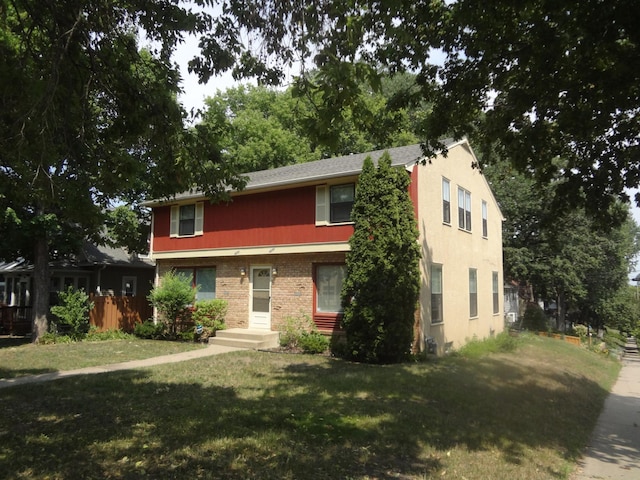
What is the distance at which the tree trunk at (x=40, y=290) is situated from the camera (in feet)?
55.1

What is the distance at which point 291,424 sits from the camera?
677cm

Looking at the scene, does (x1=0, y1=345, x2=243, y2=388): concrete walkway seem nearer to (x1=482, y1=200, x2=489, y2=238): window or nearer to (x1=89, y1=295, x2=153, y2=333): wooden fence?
(x1=89, y1=295, x2=153, y2=333): wooden fence

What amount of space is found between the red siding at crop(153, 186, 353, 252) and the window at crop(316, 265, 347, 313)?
0.98 metres

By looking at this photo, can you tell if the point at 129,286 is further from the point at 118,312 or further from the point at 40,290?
the point at 40,290

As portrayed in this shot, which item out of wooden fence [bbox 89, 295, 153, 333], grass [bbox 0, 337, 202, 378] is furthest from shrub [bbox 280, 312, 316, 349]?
wooden fence [bbox 89, 295, 153, 333]

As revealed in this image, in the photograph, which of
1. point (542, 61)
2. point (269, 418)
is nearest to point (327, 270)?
point (269, 418)

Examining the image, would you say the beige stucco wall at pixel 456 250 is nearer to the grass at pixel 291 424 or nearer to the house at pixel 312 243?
the house at pixel 312 243

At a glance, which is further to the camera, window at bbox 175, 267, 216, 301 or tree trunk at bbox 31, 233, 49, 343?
window at bbox 175, 267, 216, 301

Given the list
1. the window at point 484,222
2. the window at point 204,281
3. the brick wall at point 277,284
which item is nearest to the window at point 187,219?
the brick wall at point 277,284

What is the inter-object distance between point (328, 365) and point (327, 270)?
3788mm

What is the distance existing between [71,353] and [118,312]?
5.75 metres

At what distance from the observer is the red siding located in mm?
15062

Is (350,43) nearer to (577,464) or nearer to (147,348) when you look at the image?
(577,464)

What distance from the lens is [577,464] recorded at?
650 centimetres
